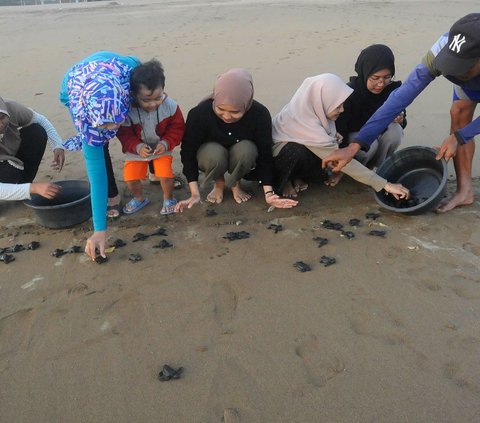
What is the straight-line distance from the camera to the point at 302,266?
2.66 metres

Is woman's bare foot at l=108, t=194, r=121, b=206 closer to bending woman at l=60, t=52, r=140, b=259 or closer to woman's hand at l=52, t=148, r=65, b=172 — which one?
woman's hand at l=52, t=148, r=65, b=172

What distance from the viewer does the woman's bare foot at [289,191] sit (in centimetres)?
354

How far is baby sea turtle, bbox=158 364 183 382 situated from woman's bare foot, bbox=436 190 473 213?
2.21m

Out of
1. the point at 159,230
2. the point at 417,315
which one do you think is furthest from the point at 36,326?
the point at 417,315

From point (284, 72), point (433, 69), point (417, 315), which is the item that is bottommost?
point (417, 315)

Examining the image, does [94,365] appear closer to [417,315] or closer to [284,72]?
[417,315]

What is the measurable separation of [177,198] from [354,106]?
1624mm

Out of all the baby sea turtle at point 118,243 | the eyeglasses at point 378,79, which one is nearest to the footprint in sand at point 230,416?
→ the baby sea turtle at point 118,243

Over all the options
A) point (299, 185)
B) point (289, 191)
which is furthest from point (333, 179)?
point (289, 191)

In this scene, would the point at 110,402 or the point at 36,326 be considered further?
the point at 36,326

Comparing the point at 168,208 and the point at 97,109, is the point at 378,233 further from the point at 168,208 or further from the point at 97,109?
the point at 97,109

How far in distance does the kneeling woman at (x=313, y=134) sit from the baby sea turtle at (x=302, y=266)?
88cm

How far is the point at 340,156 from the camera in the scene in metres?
3.11

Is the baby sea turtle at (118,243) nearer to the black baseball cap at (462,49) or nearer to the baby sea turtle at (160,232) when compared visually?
the baby sea turtle at (160,232)
